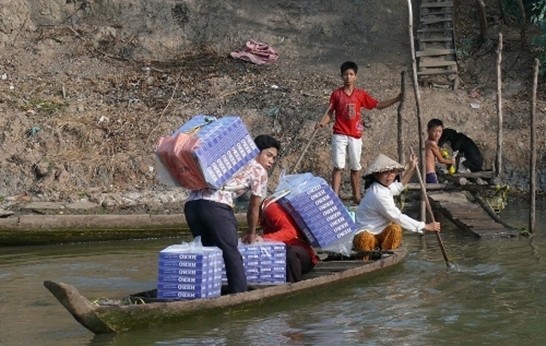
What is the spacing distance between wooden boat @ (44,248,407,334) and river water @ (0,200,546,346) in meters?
0.12

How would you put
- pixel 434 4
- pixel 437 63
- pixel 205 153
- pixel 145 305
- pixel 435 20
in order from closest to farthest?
pixel 145 305, pixel 205 153, pixel 437 63, pixel 435 20, pixel 434 4

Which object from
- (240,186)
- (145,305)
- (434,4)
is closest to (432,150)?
(434,4)

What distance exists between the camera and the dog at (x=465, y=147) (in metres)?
16.6

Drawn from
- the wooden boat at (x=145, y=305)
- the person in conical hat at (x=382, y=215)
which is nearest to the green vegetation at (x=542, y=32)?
the person in conical hat at (x=382, y=215)

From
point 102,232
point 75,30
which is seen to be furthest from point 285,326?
point 75,30

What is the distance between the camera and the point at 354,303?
961 centimetres

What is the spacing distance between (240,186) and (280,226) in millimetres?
1143

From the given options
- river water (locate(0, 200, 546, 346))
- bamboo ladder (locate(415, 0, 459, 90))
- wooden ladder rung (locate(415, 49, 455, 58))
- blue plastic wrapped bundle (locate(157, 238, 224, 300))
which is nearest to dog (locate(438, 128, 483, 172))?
bamboo ladder (locate(415, 0, 459, 90))

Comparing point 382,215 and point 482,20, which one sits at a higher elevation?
point 482,20

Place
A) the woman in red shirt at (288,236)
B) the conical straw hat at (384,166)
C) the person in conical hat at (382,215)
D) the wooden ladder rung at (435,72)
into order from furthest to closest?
the wooden ladder rung at (435,72) → the person in conical hat at (382,215) → the conical straw hat at (384,166) → the woman in red shirt at (288,236)

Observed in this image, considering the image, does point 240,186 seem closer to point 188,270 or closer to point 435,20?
point 188,270

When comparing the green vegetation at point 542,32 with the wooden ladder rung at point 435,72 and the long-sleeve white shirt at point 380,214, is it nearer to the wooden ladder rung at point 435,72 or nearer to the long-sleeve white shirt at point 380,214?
the wooden ladder rung at point 435,72

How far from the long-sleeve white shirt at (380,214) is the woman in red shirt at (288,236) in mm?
919

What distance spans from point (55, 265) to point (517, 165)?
7.57 metres
